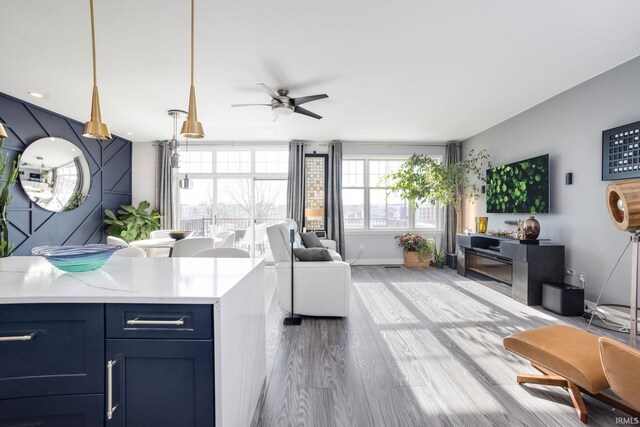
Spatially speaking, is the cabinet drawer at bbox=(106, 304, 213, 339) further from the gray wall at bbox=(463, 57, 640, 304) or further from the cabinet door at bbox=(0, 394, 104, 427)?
the gray wall at bbox=(463, 57, 640, 304)

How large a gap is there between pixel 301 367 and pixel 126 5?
115 inches

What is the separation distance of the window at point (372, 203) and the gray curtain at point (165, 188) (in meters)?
3.63

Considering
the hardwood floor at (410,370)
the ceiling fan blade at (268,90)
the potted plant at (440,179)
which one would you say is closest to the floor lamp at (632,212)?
the hardwood floor at (410,370)

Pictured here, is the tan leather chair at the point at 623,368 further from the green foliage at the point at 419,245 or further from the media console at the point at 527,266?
the green foliage at the point at 419,245

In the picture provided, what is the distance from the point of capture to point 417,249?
5668mm

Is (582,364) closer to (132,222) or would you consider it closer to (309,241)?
(309,241)

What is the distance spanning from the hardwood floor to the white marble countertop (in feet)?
3.03

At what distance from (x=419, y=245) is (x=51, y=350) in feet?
18.0

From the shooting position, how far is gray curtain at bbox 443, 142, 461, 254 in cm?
595

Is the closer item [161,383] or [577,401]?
[161,383]

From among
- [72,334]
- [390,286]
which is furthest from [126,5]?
[390,286]

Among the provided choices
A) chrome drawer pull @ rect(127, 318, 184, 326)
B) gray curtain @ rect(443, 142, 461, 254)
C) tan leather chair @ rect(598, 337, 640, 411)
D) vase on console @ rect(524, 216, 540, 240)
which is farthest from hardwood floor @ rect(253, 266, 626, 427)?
gray curtain @ rect(443, 142, 461, 254)

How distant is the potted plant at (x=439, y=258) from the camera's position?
A: 5.65m

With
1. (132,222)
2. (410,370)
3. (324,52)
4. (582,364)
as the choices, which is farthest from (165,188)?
(582,364)
